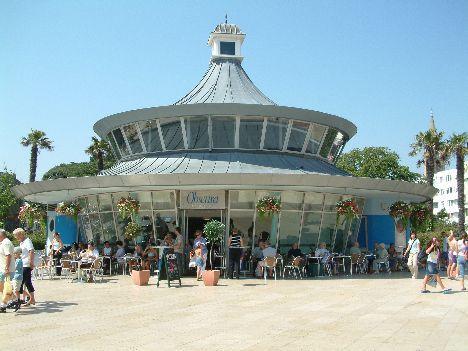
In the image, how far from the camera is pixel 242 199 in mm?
21750

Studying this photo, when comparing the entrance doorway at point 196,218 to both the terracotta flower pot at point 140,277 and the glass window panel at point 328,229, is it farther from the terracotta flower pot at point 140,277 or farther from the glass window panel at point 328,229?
the glass window panel at point 328,229

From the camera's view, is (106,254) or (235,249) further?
(106,254)

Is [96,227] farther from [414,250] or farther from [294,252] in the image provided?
[414,250]

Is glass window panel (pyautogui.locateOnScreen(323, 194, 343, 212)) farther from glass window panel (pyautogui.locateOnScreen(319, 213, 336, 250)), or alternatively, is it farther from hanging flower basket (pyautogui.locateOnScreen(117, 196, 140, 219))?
hanging flower basket (pyautogui.locateOnScreen(117, 196, 140, 219))


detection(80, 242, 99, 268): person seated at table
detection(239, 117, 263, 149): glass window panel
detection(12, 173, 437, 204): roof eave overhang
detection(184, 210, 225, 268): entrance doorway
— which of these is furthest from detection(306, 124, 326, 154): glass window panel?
detection(80, 242, 99, 268): person seated at table

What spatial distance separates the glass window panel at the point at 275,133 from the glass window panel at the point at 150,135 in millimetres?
4614

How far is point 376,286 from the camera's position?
17.7 metres

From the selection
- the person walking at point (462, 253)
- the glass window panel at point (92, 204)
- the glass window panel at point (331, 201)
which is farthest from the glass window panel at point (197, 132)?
the person walking at point (462, 253)

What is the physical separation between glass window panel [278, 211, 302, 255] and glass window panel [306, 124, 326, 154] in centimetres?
370

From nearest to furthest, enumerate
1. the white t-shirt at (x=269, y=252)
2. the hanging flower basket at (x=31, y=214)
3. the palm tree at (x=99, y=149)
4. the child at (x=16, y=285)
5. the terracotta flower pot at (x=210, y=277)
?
the child at (x=16, y=285) → the terracotta flower pot at (x=210, y=277) → the white t-shirt at (x=269, y=252) → the hanging flower basket at (x=31, y=214) → the palm tree at (x=99, y=149)

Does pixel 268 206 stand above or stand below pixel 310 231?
above

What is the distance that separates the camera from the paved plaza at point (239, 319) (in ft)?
28.9

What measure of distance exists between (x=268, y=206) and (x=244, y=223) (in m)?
1.43

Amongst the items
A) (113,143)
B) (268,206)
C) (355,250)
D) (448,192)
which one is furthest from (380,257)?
(448,192)
